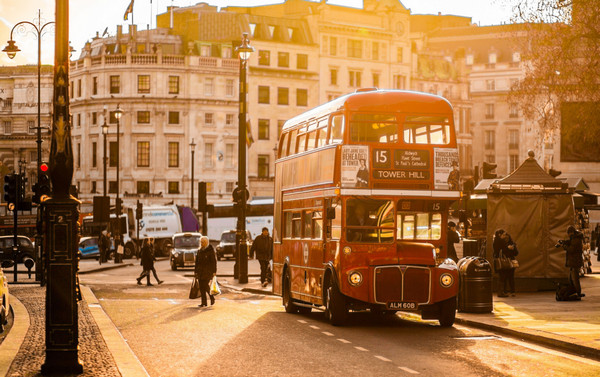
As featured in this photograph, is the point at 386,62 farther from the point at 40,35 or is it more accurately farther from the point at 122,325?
the point at 122,325

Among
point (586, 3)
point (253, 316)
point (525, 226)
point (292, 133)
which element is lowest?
point (253, 316)

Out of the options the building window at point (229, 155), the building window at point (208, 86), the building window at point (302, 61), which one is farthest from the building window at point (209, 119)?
the building window at point (302, 61)

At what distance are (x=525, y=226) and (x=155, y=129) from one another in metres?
69.1

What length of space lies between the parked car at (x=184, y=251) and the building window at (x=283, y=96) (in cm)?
4972

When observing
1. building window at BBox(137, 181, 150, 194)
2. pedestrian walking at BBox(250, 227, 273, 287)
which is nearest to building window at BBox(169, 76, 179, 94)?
building window at BBox(137, 181, 150, 194)

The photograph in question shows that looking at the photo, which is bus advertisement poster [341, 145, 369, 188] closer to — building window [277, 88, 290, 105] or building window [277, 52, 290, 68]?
building window [277, 88, 290, 105]

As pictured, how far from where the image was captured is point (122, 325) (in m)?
20.2

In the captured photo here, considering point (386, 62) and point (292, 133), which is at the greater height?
point (386, 62)

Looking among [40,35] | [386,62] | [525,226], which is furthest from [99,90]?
[525,226]

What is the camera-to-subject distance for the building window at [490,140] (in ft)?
400

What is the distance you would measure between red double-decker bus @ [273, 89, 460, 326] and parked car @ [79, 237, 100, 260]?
1925 inches

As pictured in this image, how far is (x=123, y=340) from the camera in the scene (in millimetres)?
16422

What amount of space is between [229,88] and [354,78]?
14891 mm

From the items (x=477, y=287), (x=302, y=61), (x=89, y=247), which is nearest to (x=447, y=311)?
(x=477, y=287)
